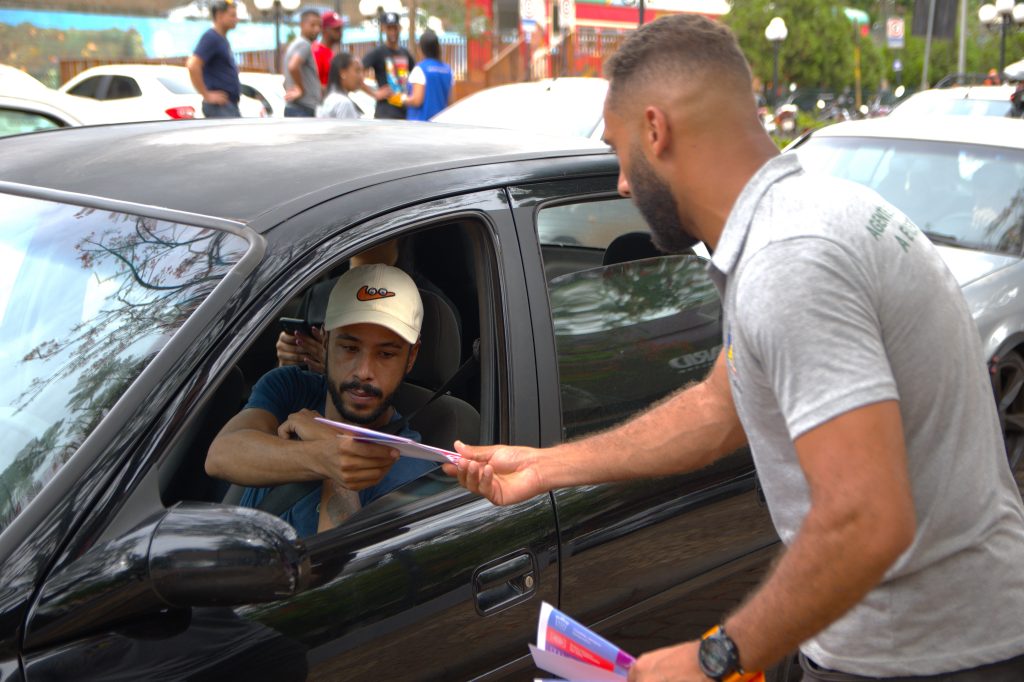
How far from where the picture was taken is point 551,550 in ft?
7.70

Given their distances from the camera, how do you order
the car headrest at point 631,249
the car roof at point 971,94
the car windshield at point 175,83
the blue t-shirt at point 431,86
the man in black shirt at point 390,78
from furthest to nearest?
1. the car windshield at point 175,83
2. the car roof at point 971,94
3. the man in black shirt at point 390,78
4. the blue t-shirt at point 431,86
5. the car headrest at point 631,249

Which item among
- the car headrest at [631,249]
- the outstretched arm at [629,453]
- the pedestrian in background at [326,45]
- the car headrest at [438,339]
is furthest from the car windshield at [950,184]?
the pedestrian in background at [326,45]

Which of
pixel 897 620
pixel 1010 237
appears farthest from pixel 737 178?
pixel 1010 237

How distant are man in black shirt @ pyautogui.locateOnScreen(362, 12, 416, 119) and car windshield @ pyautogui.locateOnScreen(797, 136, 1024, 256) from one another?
4.74 metres

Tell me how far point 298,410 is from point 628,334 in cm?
80

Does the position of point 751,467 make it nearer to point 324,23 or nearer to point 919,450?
point 919,450

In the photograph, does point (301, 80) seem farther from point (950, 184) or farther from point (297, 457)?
point (297, 457)

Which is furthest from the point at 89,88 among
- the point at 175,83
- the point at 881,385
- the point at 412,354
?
the point at 881,385

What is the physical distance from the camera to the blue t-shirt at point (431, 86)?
32.7ft

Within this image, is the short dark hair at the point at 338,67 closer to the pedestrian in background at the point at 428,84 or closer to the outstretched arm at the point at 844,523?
the pedestrian in background at the point at 428,84

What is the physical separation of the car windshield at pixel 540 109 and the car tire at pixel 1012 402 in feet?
9.81

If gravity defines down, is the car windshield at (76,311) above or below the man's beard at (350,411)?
above

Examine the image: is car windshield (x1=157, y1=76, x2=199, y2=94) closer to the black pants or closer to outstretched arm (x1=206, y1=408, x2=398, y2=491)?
outstretched arm (x1=206, y1=408, x2=398, y2=491)

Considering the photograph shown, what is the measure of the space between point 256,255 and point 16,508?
575 millimetres
